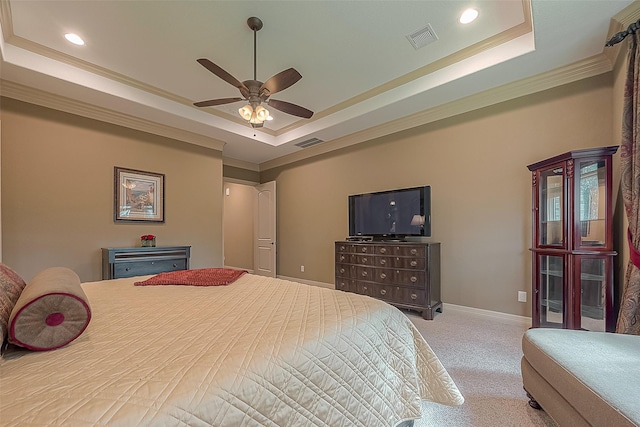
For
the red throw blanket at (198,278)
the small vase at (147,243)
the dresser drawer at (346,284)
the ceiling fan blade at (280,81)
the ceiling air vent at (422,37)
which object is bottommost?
the dresser drawer at (346,284)

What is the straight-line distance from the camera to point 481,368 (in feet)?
6.72

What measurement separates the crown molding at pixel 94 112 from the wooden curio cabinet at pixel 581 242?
15.6 ft

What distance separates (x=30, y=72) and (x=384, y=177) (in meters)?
4.36

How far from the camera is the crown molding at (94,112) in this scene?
304cm

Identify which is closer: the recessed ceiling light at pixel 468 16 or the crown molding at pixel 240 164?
the recessed ceiling light at pixel 468 16

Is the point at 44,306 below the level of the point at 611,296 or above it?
above

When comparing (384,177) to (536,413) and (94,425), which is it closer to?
(536,413)

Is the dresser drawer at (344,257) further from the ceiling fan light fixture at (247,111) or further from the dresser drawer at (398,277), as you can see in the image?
the ceiling fan light fixture at (247,111)

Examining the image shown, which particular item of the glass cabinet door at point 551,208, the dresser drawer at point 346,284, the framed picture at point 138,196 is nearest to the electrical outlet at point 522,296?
the glass cabinet door at point 551,208

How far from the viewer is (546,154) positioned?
286cm

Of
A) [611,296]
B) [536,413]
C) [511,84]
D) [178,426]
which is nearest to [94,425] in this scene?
[178,426]

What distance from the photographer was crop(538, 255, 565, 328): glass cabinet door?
8.00 ft

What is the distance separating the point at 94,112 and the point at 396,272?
177 inches

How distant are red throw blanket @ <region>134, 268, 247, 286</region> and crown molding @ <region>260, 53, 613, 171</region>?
3168mm
